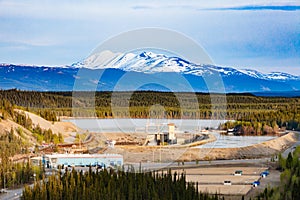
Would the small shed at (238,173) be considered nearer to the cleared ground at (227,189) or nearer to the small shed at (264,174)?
the small shed at (264,174)

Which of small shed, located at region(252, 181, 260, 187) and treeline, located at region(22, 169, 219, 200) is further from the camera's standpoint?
small shed, located at region(252, 181, 260, 187)

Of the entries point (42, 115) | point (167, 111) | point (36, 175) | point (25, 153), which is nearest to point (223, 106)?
point (167, 111)

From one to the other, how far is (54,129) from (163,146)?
18.6 metres

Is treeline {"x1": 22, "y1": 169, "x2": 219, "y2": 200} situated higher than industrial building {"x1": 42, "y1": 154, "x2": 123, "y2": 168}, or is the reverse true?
industrial building {"x1": 42, "y1": 154, "x2": 123, "y2": 168}

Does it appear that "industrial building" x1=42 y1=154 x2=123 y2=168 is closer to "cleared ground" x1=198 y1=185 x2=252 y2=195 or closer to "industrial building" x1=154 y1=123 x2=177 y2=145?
"cleared ground" x1=198 y1=185 x2=252 y2=195

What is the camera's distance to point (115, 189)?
32688 millimetres

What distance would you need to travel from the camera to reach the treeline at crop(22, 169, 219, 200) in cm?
3195

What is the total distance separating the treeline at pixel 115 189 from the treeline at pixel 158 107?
6239 centimetres

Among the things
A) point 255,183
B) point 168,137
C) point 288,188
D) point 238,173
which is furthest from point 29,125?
point 288,188

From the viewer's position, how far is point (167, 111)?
376 ft

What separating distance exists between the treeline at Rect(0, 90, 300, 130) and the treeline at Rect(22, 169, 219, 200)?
205 feet

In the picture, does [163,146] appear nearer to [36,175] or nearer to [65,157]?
[65,157]

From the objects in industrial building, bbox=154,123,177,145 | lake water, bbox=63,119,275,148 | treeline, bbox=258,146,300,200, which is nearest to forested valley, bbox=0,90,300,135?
lake water, bbox=63,119,275,148

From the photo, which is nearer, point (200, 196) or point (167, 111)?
point (200, 196)
